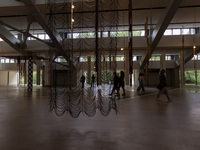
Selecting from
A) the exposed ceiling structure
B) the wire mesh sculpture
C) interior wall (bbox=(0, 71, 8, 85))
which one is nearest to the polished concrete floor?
the wire mesh sculpture

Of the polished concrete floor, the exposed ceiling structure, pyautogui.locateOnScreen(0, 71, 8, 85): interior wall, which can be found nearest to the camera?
the polished concrete floor

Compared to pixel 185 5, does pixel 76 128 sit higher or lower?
lower

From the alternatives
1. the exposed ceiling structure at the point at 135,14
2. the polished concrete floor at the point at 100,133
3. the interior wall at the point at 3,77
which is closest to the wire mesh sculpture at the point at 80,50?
the polished concrete floor at the point at 100,133

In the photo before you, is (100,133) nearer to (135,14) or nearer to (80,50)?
(80,50)

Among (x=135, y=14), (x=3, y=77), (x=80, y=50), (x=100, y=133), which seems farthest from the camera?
(x=3, y=77)

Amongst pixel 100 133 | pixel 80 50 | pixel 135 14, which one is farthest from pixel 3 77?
pixel 100 133

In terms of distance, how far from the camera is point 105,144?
1.92 meters

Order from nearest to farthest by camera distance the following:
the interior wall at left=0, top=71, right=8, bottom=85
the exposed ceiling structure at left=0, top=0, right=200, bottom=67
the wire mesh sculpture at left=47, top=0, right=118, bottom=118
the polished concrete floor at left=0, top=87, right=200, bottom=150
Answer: the polished concrete floor at left=0, top=87, right=200, bottom=150, the wire mesh sculpture at left=47, top=0, right=118, bottom=118, the exposed ceiling structure at left=0, top=0, right=200, bottom=67, the interior wall at left=0, top=71, right=8, bottom=85

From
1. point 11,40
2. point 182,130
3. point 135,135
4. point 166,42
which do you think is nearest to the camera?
point 135,135

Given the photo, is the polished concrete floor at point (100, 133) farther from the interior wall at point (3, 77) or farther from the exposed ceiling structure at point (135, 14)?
the interior wall at point (3, 77)

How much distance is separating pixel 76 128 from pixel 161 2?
1032 centimetres

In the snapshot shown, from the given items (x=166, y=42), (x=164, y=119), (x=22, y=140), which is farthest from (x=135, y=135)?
(x=166, y=42)

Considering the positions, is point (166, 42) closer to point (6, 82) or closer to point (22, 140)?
point (22, 140)

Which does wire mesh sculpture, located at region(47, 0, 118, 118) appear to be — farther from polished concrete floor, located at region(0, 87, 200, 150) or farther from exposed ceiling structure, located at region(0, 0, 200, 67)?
exposed ceiling structure, located at region(0, 0, 200, 67)
